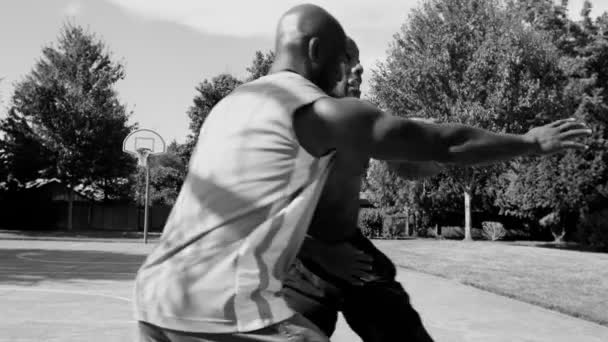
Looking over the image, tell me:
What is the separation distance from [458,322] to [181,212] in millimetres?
5984

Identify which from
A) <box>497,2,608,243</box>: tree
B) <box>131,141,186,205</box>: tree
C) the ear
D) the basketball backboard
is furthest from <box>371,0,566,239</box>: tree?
the ear

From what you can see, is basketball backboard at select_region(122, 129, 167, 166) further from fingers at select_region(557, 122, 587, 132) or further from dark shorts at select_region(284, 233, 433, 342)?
fingers at select_region(557, 122, 587, 132)

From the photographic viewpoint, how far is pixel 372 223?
1340 inches

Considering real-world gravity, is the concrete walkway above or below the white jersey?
below

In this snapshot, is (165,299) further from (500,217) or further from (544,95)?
(500,217)

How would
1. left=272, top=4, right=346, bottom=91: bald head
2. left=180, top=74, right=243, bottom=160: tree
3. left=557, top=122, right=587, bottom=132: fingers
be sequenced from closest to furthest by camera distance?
left=272, top=4, right=346, bottom=91: bald head < left=557, top=122, right=587, bottom=132: fingers < left=180, top=74, right=243, bottom=160: tree

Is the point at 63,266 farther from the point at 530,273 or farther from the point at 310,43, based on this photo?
the point at 310,43

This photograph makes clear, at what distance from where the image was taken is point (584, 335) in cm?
667

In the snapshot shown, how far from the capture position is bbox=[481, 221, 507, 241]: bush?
4009 cm

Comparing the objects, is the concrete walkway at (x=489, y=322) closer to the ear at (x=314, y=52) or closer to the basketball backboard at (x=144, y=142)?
the ear at (x=314, y=52)

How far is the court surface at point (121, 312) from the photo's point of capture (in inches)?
252

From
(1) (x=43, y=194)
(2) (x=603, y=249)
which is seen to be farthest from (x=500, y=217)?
(1) (x=43, y=194)

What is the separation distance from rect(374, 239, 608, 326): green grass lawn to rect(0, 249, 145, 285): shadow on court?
598 cm

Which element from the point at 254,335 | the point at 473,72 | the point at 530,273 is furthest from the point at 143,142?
the point at 254,335
